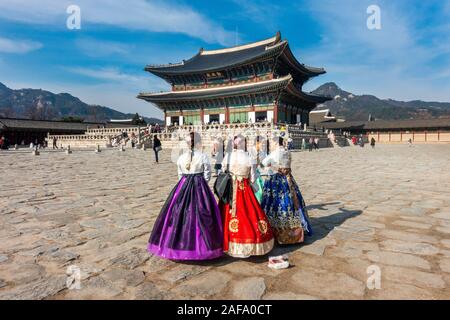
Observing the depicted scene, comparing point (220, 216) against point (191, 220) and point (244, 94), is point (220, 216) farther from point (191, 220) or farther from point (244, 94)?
point (244, 94)

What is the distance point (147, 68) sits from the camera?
4159 cm

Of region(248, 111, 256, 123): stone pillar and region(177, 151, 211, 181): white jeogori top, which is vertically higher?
region(248, 111, 256, 123): stone pillar

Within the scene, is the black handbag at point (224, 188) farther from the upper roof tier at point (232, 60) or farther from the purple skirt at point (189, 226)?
the upper roof tier at point (232, 60)

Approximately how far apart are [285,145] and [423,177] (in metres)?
8.52

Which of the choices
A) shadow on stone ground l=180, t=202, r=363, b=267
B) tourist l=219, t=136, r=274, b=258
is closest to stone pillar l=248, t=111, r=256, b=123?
shadow on stone ground l=180, t=202, r=363, b=267

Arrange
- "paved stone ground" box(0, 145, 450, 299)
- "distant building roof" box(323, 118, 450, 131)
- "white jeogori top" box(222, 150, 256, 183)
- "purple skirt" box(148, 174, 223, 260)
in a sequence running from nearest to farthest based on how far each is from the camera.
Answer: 1. "paved stone ground" box(0, 145, 450, 299)
2. "purple skirt" box(148, 174, 223, 260)
3. "white jeogori top" box(222, 150, 256, 183)
4. "distant building roof" box(323, 118, 450, 131)

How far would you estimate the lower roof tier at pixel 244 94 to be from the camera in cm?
3072

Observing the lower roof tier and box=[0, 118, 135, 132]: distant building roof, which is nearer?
the lower roof tier

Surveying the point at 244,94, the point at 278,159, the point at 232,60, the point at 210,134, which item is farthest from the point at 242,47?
the point at 278,159

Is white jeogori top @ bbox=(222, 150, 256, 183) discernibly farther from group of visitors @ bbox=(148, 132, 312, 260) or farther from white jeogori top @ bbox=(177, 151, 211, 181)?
white jeogori top @ bbox=(177, 151, 211, 181)

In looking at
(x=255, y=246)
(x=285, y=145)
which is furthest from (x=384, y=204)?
(x=255, y=246)

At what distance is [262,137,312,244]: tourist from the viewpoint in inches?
158

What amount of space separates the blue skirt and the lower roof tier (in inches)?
1027

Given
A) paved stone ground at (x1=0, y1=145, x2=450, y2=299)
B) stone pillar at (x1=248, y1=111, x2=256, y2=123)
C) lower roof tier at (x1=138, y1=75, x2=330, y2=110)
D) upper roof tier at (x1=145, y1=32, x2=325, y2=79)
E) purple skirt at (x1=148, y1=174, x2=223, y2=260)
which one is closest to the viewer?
paved stone ground at (x1=0, y1=145, x2=450, y2=299)
